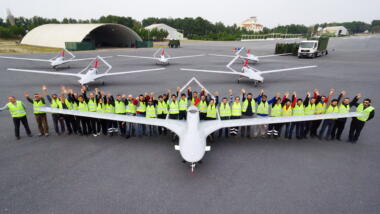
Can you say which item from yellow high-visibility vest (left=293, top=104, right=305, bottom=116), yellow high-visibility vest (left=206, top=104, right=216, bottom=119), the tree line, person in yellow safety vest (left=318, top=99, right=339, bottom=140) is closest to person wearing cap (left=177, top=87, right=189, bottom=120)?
yellow high-visibility vest (left=206, top=104, right=216, bottom=119)

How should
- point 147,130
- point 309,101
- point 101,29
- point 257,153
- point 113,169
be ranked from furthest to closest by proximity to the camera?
1. point 101,29
2. point 147,130
3. point 309,101
4. point 257,153
5. point 113,169

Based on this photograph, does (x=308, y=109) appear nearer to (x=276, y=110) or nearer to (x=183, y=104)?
(x=276, y=110)

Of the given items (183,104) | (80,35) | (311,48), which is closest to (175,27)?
(80,35)

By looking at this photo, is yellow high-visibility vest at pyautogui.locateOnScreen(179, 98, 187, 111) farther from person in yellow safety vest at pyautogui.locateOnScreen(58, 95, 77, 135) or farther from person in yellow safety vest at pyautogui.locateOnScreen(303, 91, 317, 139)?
person in yellow safety vest at pyautogui.locateOnScreen(303, 91, 317, 139)

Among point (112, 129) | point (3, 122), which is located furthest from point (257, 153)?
point (3, 122)

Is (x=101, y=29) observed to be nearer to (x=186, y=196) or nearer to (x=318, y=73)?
(x=318, y=73)

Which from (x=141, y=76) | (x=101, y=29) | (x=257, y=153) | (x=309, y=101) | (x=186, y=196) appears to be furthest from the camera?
(x=101, y=29)
